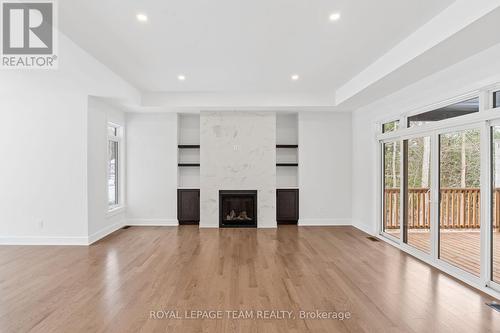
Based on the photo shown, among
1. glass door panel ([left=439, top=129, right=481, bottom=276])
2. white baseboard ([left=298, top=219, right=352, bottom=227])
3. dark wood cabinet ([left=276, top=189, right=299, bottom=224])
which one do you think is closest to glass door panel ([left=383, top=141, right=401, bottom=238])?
glass door panel ([left=439, top=129, right=481, bottom=276])

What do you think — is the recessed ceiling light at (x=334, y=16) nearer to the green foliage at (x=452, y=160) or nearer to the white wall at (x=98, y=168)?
the green foliage at (x=452, y=160)

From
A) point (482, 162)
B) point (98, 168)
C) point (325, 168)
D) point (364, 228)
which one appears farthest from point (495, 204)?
point (98, 168)

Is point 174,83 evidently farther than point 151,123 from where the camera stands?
No

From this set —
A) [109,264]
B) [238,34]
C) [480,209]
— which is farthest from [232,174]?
[480,209]

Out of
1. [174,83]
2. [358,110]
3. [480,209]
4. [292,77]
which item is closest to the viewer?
[480,209]

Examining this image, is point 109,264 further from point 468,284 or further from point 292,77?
point 468,284

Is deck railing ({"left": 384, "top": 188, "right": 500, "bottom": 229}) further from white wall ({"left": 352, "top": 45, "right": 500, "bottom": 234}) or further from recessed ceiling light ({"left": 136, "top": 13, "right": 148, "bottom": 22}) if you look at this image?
recessed ceiling light ({"left": 136, "top": 13, "right": 148, "bottom": 22})

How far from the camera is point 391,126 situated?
5.22 meters

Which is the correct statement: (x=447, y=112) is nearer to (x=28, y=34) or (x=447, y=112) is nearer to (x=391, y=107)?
(x=391, y=107)

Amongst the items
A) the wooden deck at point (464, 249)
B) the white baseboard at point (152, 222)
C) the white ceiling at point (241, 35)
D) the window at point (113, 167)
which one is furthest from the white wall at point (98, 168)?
the wooden deck at point (464, 249)

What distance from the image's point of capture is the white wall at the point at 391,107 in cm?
312

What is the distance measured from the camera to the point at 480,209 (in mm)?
3213

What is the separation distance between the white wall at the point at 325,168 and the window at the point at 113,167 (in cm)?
433

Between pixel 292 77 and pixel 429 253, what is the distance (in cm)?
353
